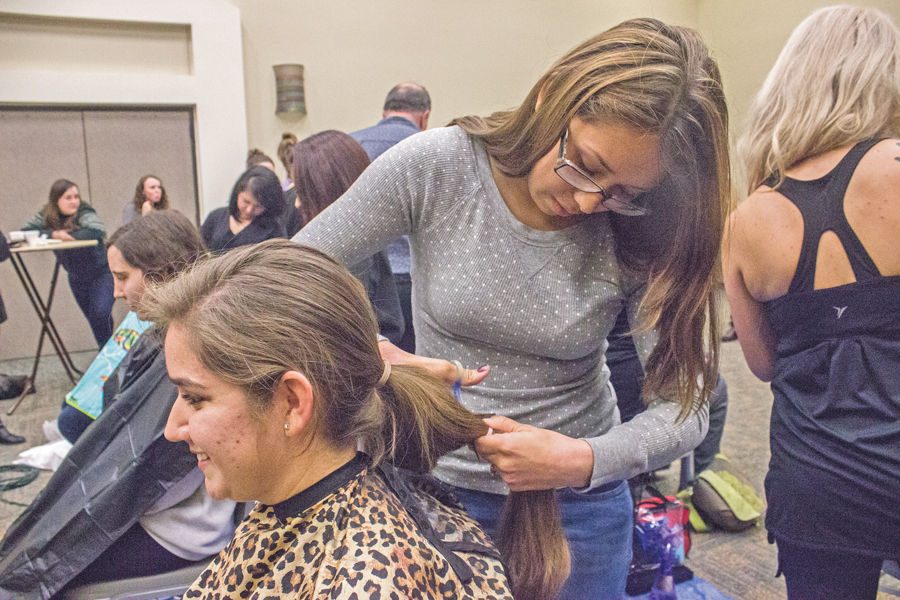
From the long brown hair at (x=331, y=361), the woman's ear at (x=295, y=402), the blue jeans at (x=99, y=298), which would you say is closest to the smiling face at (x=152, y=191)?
the blue jeans at (x=99, y=298)

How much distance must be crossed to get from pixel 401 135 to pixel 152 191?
2.95 metres

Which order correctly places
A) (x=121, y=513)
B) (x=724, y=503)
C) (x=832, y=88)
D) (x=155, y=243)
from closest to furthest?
(x=832, y=88) < (x=121, y=513) < (x=155, y=243) < (x=724, y=503)

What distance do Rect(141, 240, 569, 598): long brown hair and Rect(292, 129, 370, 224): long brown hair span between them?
124 cm

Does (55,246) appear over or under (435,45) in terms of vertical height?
under

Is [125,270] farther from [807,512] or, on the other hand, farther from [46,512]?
[807,512]

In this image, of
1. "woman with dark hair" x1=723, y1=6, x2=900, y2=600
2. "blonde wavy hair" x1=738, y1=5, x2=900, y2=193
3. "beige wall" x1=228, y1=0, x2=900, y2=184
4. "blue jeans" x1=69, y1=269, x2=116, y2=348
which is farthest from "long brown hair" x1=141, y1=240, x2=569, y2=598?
"beige wall" x1=228, y1=0, x2=900, y2=184

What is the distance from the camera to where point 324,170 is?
2.25 metres

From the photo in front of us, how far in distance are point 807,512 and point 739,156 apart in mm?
680

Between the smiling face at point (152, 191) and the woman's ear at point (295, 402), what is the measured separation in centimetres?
484

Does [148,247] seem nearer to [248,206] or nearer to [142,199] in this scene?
[248,206]

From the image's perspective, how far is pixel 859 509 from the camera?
48.0 inches

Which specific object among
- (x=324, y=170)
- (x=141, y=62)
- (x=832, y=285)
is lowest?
(x=832, y=285)

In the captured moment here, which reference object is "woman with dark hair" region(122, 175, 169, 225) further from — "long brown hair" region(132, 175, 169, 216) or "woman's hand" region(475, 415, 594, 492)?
"woman's hand" region(475, 415, 594, 492)

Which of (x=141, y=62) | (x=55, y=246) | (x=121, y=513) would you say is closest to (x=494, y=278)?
(x=121, y=513)
